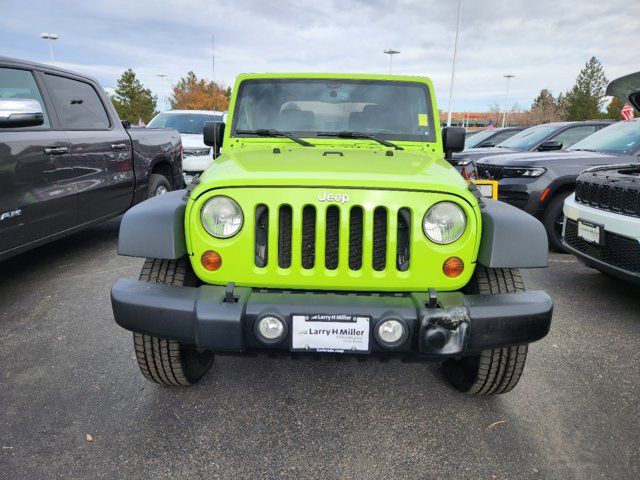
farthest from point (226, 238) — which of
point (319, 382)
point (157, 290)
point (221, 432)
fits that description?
point (319, 382)

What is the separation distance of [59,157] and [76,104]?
0.89 meters

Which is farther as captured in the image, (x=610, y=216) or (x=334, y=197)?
(x=610, y=216)

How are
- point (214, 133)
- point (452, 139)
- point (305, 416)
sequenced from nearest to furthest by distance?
point (305, 416) → point (452, 139) → point (214, 133)

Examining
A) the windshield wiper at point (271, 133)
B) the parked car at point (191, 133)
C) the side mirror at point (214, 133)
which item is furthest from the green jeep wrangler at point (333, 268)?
the parked car at point (191, 133)

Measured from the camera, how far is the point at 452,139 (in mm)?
3299

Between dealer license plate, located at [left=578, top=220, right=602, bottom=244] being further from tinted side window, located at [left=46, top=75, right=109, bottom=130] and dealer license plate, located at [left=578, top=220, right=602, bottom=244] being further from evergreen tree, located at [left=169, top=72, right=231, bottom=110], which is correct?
evergreen tree, located at [left=169, top=72, right=231, bottom=110]

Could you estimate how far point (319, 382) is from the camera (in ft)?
8.89

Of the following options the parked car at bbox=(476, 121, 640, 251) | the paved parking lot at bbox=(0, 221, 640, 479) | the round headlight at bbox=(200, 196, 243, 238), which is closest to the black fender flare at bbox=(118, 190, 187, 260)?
the round headlight at bbox=(200, 196, 243, 238)

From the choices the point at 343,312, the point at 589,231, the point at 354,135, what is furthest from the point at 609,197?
the point at 343,312

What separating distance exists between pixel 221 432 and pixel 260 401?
307 millimetres

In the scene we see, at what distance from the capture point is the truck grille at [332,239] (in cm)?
203

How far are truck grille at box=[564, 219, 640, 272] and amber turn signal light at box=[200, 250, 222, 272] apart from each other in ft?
9.59

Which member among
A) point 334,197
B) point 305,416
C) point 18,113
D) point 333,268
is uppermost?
point 18,113

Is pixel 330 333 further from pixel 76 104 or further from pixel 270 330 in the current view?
pixel 76 104
